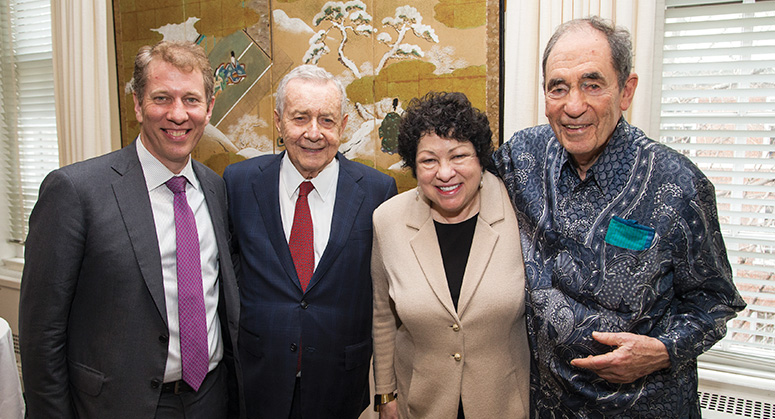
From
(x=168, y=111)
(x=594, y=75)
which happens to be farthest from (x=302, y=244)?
(x=594, y=75)

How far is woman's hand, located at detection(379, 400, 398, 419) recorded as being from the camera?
1871 millimetres

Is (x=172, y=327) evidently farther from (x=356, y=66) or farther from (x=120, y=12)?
(x=120, y=12)

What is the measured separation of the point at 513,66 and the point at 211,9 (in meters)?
1.94

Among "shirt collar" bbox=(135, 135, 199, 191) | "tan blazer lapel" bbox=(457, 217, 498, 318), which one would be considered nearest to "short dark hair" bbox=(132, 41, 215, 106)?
"shirt collar" bbox=(135, 135, 199, 191)

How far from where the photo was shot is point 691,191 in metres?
1.30

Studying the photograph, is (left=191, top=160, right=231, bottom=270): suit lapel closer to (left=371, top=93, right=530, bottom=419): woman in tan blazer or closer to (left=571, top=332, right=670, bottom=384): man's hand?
(left=371, top=93, right=530, bottom=419): woman in tan blazer

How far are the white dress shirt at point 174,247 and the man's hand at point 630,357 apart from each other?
1.26m

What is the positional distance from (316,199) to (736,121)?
2014 millimetres

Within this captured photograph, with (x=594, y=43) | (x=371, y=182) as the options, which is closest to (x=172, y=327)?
(x=371, y=182)

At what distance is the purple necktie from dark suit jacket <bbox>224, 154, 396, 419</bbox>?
0.73 ft

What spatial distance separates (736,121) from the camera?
228 cm

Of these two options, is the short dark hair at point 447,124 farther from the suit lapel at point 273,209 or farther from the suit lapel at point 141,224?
the suit lapel at point 141,224

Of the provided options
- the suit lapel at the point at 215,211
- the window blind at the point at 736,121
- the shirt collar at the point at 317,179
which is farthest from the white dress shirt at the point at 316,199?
the window blind at the point at 736,121

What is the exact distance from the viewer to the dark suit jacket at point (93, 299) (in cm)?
145
